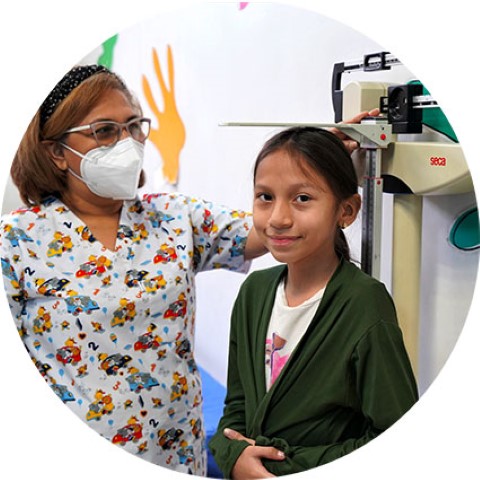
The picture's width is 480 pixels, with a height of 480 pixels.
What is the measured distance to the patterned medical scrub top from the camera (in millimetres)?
1423

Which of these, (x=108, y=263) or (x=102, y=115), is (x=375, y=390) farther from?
(x=102, y=115)

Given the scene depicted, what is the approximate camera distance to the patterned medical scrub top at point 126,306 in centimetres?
142

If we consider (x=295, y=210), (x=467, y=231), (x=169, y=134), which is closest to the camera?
(x=295, y=210)

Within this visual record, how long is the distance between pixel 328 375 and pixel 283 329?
4.2 inches

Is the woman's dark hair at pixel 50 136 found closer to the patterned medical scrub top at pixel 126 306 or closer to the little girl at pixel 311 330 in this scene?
the patterned medical scrub top at pixel 126 306

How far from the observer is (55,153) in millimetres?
1443

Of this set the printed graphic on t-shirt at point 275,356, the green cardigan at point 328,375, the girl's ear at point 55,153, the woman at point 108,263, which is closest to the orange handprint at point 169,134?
the woman at point 108,263

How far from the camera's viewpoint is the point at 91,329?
1.42 metres

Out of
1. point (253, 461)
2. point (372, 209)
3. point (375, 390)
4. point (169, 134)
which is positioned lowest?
point (253, 461)

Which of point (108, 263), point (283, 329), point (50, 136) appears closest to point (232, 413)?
point (283, 329)

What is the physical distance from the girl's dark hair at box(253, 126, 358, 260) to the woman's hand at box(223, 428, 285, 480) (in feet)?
1.15

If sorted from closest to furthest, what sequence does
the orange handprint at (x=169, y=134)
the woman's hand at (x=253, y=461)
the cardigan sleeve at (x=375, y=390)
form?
1. the cardigan sleeve at (x=375, y=390)
2. the woman's hand at (x=253, y=461)
3. the orange handprint at (x=169, y=134)

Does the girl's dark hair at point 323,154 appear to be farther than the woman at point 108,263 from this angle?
No

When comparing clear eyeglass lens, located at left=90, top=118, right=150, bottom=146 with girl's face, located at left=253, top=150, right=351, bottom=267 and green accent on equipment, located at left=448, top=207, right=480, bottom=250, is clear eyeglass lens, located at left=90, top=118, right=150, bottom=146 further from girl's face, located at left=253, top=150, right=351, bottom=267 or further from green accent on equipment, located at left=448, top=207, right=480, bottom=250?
green accent on equipment, located at left=448, top=207, right=480, bottom=250
